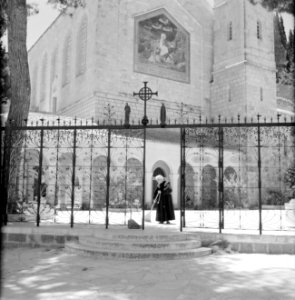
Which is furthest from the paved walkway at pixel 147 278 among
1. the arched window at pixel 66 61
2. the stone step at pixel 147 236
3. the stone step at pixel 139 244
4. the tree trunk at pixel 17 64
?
the arched window at pixel 66 61

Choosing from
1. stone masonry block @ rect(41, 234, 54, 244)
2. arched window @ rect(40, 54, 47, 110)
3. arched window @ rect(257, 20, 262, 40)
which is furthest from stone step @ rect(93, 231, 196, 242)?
arched window @ rect(40, 54, 47, 110)

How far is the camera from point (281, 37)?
46.1m

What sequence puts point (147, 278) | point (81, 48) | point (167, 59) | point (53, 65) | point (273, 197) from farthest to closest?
point (53, 65) → point (167, 59) → point (81, 48) → point (273, 197) → point (147, 278)

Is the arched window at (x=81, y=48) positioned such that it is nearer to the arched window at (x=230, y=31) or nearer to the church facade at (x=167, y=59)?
the church facade at (x=167, y=59)

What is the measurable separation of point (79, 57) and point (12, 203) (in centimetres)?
1824

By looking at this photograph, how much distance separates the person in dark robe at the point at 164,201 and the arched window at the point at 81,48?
1718 cm

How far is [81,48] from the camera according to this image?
2684cm

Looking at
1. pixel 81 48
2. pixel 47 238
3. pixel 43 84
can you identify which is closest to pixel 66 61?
pixel 81 48

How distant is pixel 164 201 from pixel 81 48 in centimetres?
1895

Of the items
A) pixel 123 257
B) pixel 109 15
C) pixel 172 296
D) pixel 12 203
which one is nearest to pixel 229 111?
pixel 109 15

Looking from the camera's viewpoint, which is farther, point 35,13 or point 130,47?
point 130,47

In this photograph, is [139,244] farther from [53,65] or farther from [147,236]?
[53,65]

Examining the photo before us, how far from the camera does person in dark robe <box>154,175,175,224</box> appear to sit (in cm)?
1071

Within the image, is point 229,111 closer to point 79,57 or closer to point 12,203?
point 79,57
